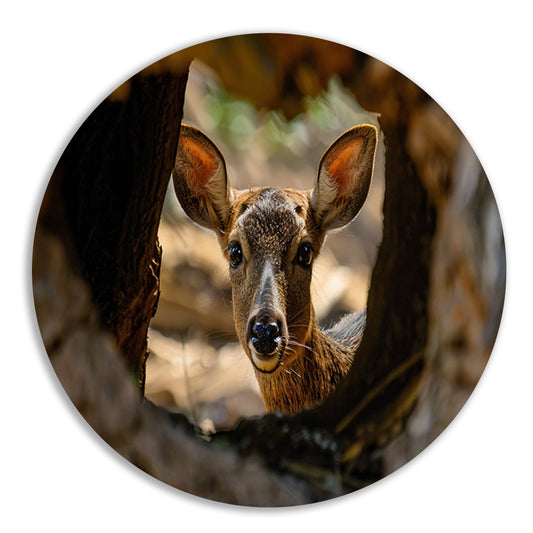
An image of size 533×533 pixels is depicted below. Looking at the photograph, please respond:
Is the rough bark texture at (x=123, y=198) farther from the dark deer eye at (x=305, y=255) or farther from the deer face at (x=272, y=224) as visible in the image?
the dark deer eye at (x=305, y=255)

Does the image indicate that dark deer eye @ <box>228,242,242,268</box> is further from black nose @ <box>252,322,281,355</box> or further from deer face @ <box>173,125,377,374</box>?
black nose @ <box>252,322,281,355</box>

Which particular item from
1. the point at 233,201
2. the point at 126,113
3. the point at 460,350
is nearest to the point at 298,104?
the point at 233,201

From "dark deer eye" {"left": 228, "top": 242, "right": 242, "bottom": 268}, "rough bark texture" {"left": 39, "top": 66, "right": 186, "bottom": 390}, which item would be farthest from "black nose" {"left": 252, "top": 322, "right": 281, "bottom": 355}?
"rough bark texture" {"left": 39, "top": 66, "right": 186, "bottom": 390}

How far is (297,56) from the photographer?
156 cm

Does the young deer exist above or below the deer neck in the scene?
above

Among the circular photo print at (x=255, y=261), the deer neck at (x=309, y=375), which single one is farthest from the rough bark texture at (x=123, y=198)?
the deer neck at (x=309, y=375)

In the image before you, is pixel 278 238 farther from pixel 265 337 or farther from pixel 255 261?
pixel 265 337

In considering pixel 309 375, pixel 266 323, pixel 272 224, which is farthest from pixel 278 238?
pixel 309 375

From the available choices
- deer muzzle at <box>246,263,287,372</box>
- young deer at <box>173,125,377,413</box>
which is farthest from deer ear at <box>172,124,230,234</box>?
deer muzzle at <box>246,263,287,372</box>

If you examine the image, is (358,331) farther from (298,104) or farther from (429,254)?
(298,104)

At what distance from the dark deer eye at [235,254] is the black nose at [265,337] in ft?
0.56

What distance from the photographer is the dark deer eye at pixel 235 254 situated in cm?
152

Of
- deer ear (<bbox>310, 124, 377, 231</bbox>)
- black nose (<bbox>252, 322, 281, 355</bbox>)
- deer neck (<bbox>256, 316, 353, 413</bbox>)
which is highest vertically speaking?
deer ear (<bbox>310, 124, 377, 231</bbox>)

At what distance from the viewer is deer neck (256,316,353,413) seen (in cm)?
155
